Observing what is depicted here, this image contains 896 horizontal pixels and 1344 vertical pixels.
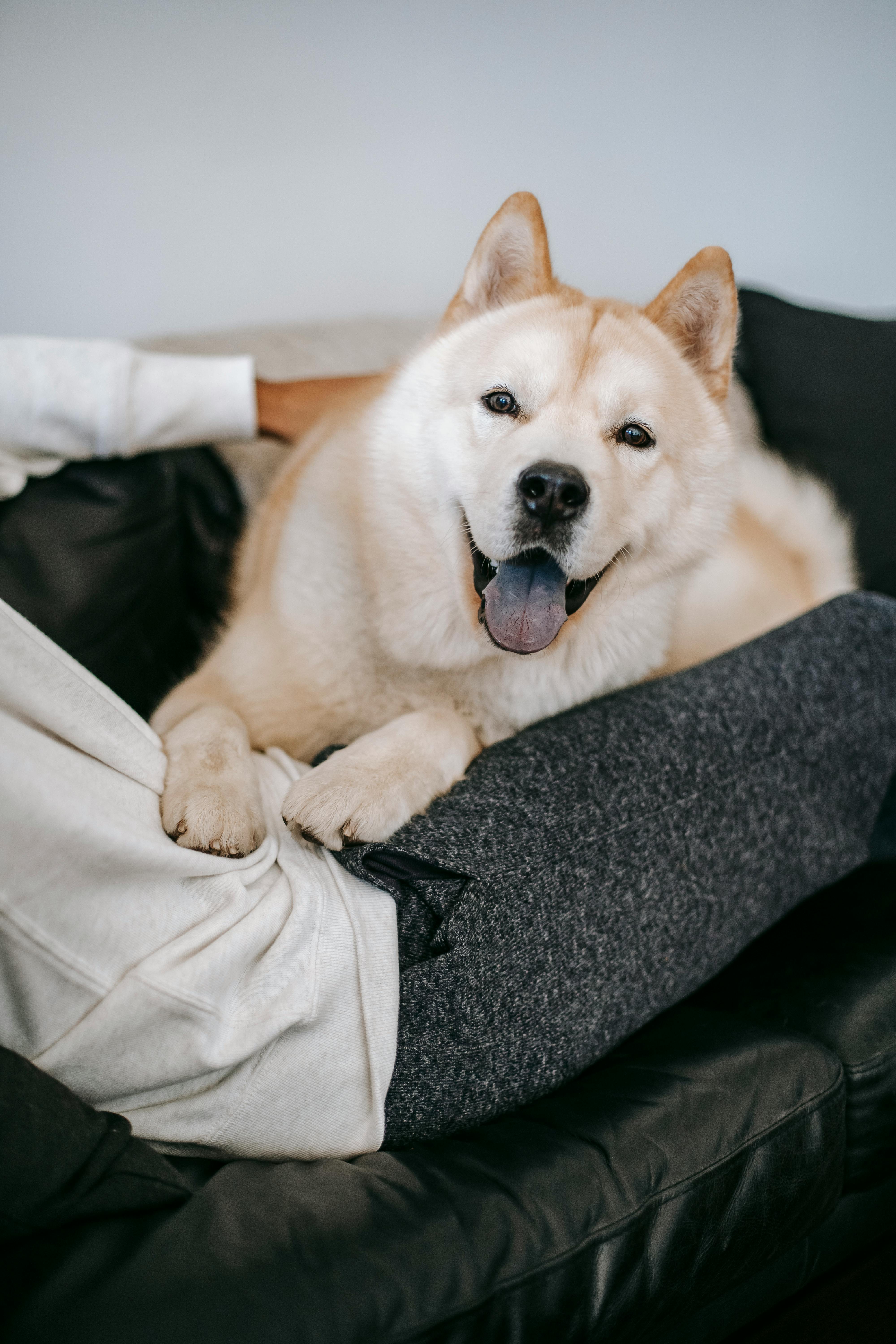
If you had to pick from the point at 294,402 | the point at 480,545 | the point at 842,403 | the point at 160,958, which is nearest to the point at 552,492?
the point at 480,545

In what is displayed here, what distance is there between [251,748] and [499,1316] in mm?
706

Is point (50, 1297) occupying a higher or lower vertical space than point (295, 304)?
lower

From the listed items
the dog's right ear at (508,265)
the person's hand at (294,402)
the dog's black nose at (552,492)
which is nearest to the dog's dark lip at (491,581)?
the dog's black nose at (552,492)

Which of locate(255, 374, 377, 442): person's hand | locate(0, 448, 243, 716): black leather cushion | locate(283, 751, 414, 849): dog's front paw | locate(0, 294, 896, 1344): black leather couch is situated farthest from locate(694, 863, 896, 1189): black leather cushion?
locate(255, 374, 377, 442): person's hand

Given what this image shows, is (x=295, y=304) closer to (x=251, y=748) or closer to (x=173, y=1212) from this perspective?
(x=251, y=748)

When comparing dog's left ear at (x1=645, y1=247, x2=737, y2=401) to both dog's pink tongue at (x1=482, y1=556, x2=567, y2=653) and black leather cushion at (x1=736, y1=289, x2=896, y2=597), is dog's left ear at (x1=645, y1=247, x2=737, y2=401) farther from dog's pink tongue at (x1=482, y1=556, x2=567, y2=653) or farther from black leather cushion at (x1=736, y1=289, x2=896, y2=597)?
black leather cushion at (x1=736, y1=289, x2=896, y2=597)

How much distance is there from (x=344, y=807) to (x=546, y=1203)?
428mm

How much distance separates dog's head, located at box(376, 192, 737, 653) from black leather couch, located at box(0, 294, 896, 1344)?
0.55 meters

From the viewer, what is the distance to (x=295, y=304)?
1992mm

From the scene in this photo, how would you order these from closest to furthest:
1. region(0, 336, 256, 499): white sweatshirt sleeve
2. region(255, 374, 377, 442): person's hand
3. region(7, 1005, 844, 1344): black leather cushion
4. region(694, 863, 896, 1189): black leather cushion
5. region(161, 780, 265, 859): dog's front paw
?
region(7, 1005, 844, 1344): black leather cushion, region(161, 780, 265, 859): dog's front paw, region(694, 863, 896, 1189): black leather cushion, region(0, 336, 256, 499): white sweatshirt sleeve, region(255, 374, 377, 442): person's hand

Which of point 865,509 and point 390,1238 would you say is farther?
point 865,509

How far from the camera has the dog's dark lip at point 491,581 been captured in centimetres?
103

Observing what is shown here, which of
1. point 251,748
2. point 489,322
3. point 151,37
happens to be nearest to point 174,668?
point 251,748

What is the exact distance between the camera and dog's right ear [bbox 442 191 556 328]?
1.06 m
